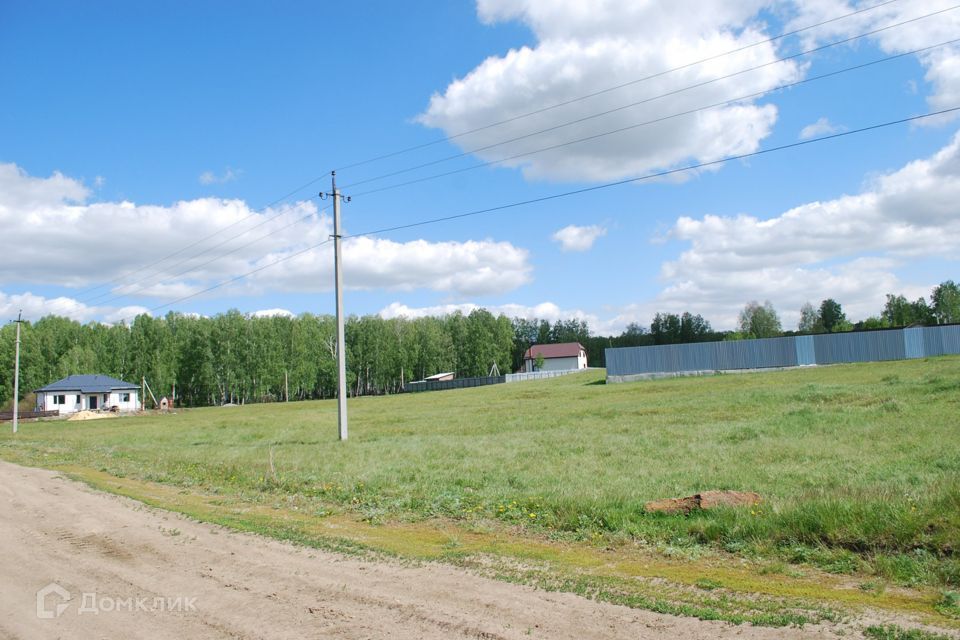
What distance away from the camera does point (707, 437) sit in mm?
21047

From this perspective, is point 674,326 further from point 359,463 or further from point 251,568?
point 251,568

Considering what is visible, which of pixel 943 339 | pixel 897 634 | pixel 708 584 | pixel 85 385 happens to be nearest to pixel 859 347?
pixel 943 339

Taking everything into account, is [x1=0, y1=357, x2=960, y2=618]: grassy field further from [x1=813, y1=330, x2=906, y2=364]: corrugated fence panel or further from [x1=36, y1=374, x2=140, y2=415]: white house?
[x1=36, y1=374, x2=140, y2=415]: white house

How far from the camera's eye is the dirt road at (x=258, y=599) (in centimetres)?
614

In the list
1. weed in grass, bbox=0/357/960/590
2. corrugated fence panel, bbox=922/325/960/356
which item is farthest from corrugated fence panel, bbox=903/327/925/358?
weed in grass, bbox=0/357/960/590

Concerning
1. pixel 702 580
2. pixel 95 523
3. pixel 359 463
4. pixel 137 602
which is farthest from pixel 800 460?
pixel 95 523

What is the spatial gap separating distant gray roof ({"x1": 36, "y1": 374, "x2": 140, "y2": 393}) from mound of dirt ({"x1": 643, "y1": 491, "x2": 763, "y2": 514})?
89.1 m

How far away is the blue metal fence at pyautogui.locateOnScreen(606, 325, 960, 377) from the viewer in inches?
2291

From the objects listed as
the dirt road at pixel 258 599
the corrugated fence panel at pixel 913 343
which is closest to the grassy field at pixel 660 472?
the dirt road at pixel 258 599

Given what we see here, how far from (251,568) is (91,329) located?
117092mm

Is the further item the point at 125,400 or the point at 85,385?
the point at 125,400

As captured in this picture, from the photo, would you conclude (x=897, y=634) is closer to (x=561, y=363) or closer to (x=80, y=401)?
(x=80, y=401)

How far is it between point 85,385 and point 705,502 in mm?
90675

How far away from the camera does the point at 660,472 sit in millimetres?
14984
